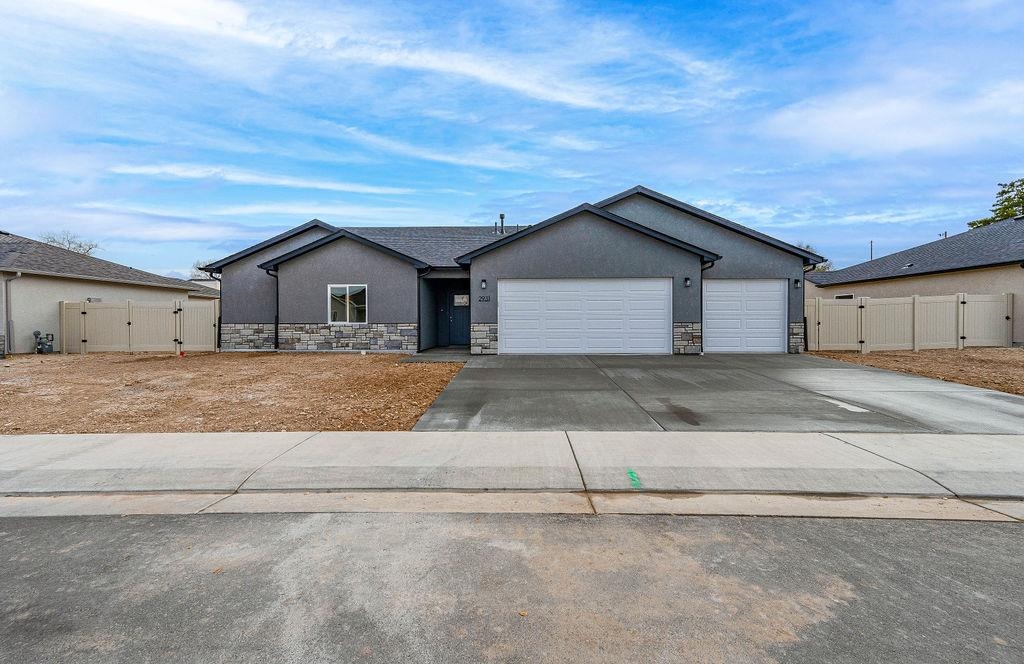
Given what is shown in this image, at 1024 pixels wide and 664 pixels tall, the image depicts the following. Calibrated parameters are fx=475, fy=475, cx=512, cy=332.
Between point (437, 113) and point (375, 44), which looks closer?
point (375, 44)

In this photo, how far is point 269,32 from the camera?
39.1ft

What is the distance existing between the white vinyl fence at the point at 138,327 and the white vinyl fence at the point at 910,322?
22771 mm

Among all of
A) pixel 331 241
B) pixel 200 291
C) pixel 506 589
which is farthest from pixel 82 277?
pixel 506 589

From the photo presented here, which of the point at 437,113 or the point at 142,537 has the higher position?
the point at 437,113

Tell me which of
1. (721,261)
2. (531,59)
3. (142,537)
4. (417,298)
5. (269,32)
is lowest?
(142,537)

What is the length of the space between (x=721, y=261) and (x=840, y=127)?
9.05 meters

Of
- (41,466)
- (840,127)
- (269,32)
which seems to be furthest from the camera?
(840,127)

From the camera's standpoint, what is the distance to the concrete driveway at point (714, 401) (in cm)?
656

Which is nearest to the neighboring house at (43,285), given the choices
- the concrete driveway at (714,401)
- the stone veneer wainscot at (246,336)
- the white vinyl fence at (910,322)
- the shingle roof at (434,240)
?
the stone veneer wainscot at (246,336)

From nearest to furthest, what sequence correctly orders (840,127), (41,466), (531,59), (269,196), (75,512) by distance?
(75,512) → (41,466) → (531,59) → (840,127) → (269,196)

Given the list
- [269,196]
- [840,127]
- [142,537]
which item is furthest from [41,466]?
[269,196]

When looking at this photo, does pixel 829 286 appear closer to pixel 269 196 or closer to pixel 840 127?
pixel 840 127

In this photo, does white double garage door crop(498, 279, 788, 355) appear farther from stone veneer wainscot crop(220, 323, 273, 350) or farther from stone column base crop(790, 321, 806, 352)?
stone veneer wainscot crop(220, 323, 273, 350)

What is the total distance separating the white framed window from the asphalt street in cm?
1368
